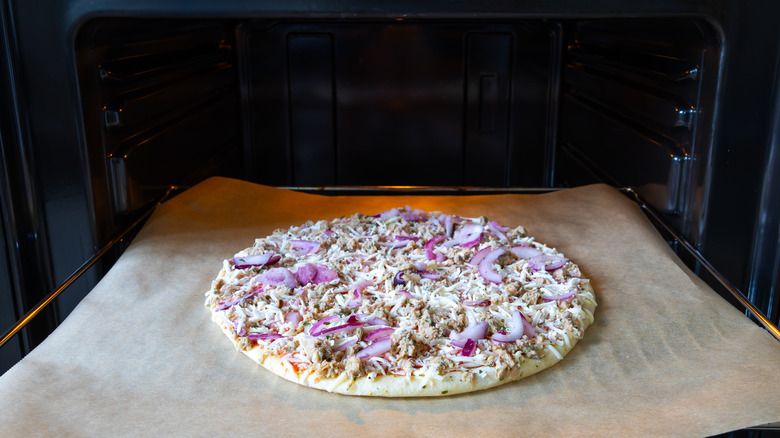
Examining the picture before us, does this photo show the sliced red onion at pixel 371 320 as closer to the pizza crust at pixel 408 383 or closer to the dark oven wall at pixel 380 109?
the pizza crust at pixel 408 383

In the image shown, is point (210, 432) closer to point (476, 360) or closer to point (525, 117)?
point (476, 360)

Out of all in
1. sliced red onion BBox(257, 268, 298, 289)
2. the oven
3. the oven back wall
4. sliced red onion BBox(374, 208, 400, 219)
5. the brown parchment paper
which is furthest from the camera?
the oven back wall

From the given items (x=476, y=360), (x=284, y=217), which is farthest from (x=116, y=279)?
(x=476, y=360)

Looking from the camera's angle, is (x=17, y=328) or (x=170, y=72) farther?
(x=170, y=72)

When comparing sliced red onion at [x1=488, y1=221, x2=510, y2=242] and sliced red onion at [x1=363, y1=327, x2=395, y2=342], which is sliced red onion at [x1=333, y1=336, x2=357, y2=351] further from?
sliced red onion at [x1=488, y1=221, x2=510, y2=242]

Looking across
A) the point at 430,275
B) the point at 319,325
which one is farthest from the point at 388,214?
the point at 319,325

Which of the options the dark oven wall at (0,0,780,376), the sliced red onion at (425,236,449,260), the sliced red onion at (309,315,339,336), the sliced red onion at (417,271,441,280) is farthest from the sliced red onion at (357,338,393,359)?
the dark oven wall at (0,0,780,376)
